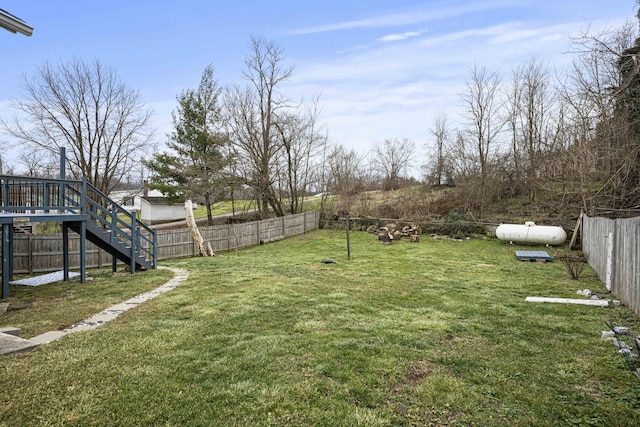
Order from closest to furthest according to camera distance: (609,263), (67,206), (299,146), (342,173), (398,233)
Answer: (609,263) → (67,206) → (398,233) → (299,146) → (342,173)

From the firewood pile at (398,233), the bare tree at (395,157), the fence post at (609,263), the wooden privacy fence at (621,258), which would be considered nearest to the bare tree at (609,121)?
the wooden privacy fence at (621,258)

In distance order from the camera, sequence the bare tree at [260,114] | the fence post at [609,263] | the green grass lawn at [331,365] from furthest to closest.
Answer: the bare tree at [260,114] < the fence post at [609,263] < the green grass lawn at [331,365]

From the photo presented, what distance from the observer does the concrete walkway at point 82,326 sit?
4.21m

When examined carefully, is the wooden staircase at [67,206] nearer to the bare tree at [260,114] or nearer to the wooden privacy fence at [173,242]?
the wooden privacy fence at [173,242]

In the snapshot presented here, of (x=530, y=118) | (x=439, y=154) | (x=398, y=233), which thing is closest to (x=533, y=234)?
(x=398, y=233)

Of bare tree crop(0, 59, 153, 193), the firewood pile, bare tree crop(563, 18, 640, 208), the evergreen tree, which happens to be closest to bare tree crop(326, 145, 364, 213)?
the firewood pile

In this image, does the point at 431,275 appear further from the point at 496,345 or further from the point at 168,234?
the point at 168,234

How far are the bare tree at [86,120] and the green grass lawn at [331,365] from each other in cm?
1733

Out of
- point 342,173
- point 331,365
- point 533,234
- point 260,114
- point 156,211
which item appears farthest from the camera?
point 156,211

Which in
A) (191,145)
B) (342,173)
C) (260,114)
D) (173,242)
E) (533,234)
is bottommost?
(173,242)

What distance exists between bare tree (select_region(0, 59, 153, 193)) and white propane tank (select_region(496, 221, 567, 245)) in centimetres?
2034

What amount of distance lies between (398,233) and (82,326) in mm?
14599

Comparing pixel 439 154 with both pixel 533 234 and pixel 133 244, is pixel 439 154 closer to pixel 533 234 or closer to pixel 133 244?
pixel 533 234

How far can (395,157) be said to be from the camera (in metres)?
28.8
